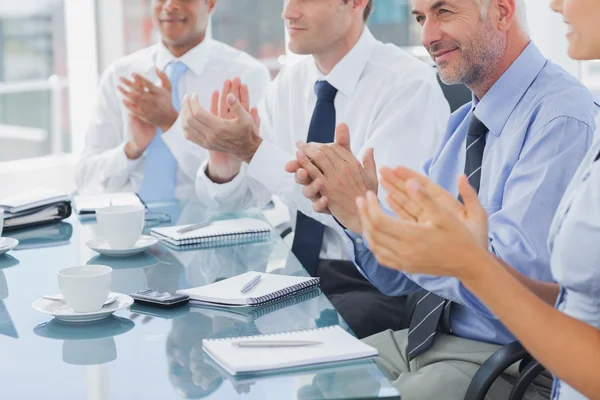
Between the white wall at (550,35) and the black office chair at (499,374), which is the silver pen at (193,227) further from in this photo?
the white wall at (550,35)

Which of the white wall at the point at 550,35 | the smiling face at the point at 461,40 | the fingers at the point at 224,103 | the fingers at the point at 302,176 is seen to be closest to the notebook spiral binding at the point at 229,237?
the fingers at the point at 302,176

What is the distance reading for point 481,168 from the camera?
180 cm

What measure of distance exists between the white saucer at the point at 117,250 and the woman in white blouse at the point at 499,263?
0.88m

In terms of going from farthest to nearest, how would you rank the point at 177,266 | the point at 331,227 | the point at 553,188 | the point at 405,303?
the point at 331,227 < the point at 405,303 < the point at 177,266 < the point at 553,188

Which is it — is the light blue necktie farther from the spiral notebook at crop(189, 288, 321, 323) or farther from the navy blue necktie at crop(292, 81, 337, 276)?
the spiral notebook at crop(189, 288, 321, 323)

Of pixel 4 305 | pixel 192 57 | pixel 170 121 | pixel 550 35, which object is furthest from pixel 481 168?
pixel 550 35

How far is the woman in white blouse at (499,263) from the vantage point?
104cm

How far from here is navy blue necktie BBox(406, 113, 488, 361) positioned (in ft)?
5.87

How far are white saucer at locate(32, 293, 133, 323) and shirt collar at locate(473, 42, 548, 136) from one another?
2.72 ft

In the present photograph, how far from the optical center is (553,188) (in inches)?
62.8

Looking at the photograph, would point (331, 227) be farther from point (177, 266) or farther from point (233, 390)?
point (233, 390)

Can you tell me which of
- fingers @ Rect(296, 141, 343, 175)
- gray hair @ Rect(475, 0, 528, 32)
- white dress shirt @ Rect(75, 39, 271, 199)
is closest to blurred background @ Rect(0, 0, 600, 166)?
white dress shirt @ Rect(75, 39, 271, 199)

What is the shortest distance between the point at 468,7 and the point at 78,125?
401 cm

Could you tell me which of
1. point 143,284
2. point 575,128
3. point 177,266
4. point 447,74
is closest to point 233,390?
point 143,284
